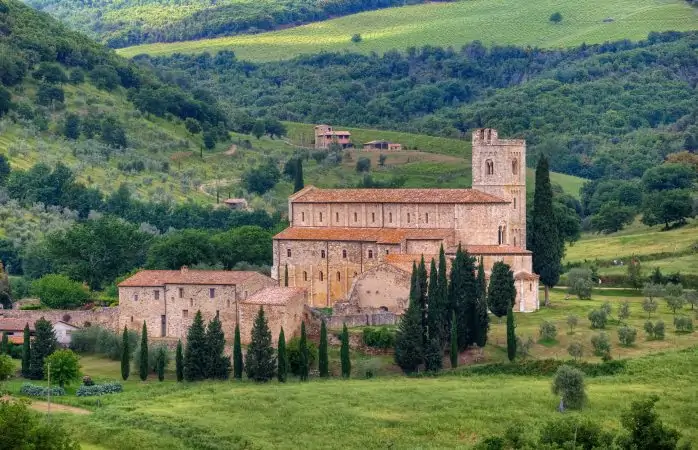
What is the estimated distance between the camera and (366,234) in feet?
260

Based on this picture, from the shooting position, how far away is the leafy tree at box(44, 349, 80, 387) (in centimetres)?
6451

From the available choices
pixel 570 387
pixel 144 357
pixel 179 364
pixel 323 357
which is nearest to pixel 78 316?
pixel 144 357

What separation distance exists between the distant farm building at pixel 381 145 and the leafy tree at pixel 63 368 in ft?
272

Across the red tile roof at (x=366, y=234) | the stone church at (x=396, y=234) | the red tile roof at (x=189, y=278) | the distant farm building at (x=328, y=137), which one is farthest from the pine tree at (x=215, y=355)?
the distant farm building at (x=328, y=137)

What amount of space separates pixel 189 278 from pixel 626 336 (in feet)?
75.0

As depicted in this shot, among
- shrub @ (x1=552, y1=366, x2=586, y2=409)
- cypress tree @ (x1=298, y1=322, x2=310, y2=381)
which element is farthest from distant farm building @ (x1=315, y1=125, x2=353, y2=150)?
shrub @ (x1=552, y1=366, x2=586, y2=409)

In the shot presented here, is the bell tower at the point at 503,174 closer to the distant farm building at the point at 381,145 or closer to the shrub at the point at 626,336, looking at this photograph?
the shrub at the point at 626,336

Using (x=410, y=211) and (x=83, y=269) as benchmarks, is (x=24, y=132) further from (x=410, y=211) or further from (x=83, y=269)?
(x=410, y=211)

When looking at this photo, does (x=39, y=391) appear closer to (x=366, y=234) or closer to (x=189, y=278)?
(x=189, y=278)

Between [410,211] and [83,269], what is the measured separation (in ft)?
74.8

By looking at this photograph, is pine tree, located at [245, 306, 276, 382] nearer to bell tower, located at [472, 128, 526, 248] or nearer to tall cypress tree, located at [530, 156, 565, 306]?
bell tower, located at [472, 128, 526, 248]

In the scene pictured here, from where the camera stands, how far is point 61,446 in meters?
47.9

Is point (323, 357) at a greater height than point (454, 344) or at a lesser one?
lesser

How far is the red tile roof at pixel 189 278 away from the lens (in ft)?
235
